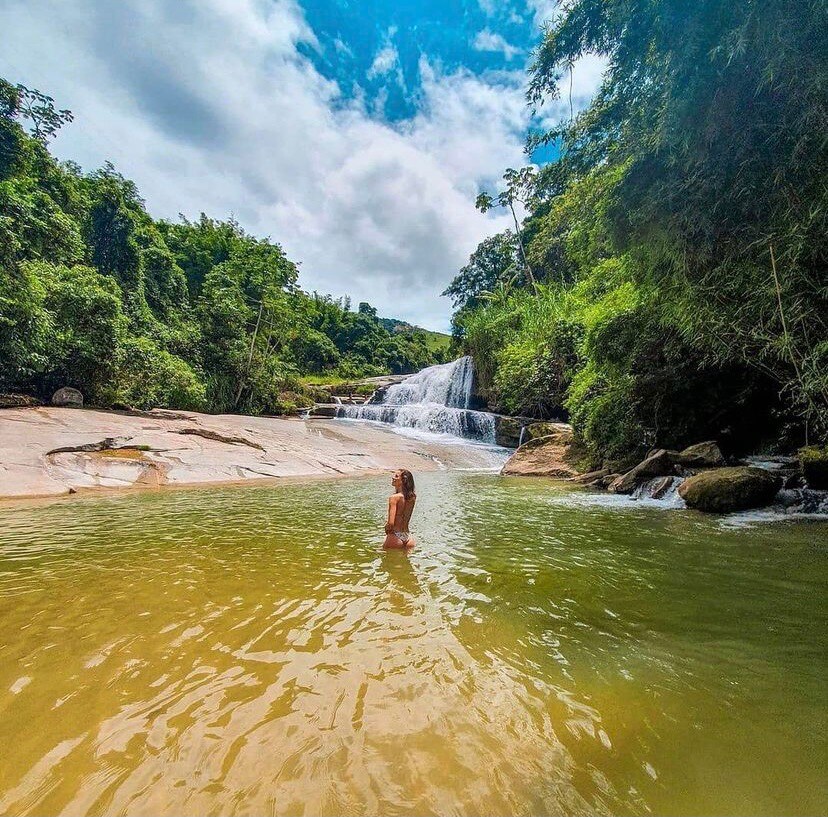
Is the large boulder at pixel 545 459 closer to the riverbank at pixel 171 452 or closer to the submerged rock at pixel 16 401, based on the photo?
the riverbank at pixel 171 452

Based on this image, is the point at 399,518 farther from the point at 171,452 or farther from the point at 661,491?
the point at 171,452

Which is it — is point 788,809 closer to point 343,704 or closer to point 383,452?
point 343,704

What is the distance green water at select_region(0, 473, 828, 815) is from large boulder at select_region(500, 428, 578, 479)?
9.28 metres

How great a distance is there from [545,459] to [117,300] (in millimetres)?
17549

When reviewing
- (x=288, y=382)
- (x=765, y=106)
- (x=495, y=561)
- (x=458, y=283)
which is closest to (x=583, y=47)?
(x=765, y=106)

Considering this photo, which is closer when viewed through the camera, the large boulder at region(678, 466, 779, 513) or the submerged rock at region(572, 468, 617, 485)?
the large boulder at region(678, 466, 779, 513)

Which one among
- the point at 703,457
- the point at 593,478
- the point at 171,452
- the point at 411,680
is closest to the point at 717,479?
the point at 703,457

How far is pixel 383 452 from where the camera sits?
16.9 meters

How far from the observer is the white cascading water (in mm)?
22750

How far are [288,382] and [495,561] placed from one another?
28.7 m

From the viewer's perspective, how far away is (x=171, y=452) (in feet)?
38.6

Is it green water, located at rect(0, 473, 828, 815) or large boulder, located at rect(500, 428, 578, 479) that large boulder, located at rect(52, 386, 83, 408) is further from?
large boulder, located at rect(500, 428, 578, 479)

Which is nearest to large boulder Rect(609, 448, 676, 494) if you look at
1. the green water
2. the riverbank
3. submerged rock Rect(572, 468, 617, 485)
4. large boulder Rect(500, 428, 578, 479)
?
submerged rock Rect(572, 468, 617, 485)

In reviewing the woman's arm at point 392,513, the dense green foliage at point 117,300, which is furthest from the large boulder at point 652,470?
the dense green foliage at point 117,300
